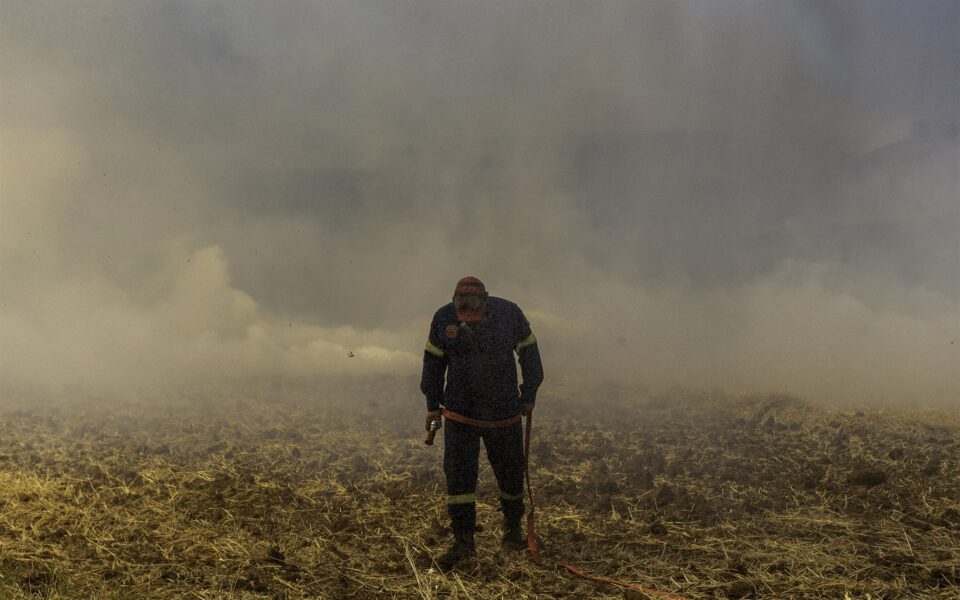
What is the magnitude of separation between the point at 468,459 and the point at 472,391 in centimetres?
70

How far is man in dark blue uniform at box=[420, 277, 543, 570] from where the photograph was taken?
7473mm

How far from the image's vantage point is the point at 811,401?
1689cm

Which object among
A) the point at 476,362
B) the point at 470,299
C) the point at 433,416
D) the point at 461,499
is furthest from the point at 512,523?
the point at 470,299

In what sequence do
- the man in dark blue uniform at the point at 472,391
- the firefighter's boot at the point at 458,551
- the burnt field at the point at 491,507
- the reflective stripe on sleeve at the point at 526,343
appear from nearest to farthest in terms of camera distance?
the burnt field at the point at 491,507 < the firefighter's boot at the point at 458,551 < the man in dark blue uniform at the point at 472,391 < the reflective stripe on sleeve at the point at 526,343

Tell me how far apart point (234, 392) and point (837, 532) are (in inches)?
655

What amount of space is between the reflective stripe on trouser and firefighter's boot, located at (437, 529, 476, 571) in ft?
0.22

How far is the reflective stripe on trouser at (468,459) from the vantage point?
7.55m

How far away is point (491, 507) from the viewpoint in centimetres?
959

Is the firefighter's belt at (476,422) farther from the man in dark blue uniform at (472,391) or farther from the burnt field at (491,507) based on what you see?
→ the burnt field at (491,507)

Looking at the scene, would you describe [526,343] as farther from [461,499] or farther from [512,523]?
[512,523]

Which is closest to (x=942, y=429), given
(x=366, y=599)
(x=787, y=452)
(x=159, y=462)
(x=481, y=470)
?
(x=787, y=452)

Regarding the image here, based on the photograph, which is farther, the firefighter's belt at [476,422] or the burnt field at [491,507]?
the firefighter's belt at [476,422]

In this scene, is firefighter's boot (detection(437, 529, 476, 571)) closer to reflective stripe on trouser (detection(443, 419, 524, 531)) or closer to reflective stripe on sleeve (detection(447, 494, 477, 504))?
reflective stripe on trouser (detection(443, 419, 524, 531))

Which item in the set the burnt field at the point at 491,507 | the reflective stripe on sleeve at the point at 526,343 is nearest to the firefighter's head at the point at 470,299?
the reflective stripe on sleeve at the point at 526,343
